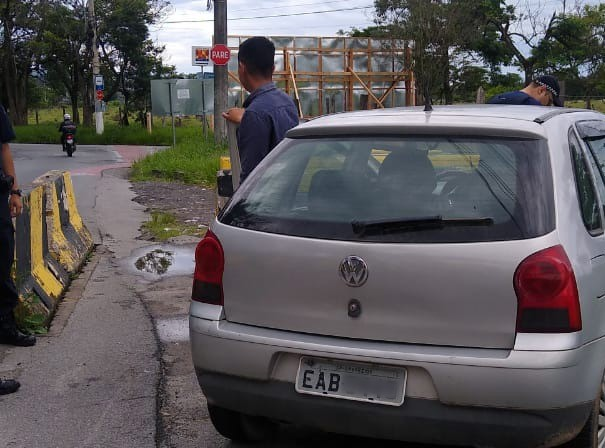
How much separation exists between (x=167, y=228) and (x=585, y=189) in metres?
7.86

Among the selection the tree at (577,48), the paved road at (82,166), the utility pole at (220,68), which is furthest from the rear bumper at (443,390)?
the tree at (577,48)

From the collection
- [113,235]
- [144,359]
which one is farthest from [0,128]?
[113,235]

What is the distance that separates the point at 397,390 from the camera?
311cm

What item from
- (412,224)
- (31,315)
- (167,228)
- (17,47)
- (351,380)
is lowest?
(167,228)

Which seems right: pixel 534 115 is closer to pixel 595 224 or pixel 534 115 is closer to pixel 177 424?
pixel 595 224

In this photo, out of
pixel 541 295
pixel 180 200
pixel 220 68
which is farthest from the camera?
pixel 220 68

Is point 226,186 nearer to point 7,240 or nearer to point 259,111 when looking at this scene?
point 259,111

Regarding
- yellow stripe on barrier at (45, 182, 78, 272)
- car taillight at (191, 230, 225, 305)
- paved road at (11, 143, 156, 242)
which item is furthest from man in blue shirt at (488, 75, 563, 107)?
paved road at (11, 143, 156, 242)

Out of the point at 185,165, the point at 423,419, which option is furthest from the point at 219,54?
the point at 423,419

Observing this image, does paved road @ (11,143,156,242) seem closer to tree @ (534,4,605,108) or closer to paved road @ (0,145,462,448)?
paved road @ (0,145,462,448)

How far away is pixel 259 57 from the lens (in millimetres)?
5117

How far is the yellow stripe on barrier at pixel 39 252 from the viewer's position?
6379 millimetres

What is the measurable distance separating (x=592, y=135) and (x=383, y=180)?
4.44 ft

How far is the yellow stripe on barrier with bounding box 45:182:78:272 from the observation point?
290 inches
